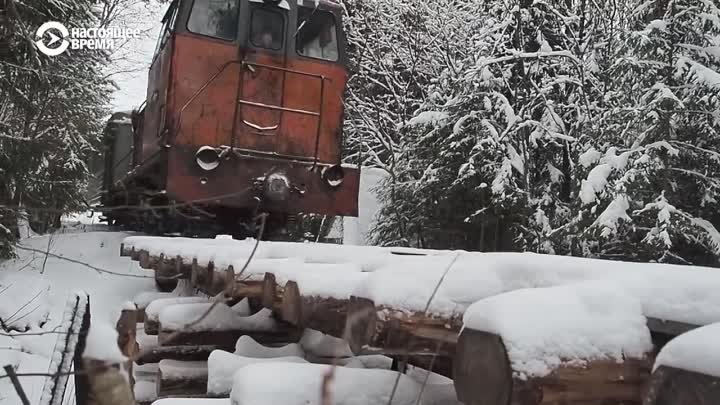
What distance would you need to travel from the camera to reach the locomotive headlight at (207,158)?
572cm

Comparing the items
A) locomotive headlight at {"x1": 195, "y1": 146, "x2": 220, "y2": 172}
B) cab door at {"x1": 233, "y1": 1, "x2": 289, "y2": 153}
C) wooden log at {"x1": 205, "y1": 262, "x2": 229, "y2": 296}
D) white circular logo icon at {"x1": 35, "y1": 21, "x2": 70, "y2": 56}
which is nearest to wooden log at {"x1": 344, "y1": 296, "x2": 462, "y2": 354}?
wooden log at {"x1": 205, "y1": 262, "x2": 229, "y2": 296}

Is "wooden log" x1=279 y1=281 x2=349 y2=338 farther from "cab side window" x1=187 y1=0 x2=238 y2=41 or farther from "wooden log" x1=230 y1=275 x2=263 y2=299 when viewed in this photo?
"cab side window" x1=187 y1=0 x2=238 y2=41

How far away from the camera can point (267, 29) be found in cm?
662

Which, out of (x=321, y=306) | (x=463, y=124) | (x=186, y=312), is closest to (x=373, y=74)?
(x=463, y=124)

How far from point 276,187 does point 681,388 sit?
5220 millimetres

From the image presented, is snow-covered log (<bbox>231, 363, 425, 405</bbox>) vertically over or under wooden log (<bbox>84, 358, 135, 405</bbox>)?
under

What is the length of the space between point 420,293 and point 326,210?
4.86 meters

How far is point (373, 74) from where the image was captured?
47.7 ft

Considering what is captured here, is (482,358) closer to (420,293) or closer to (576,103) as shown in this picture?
(420,293)

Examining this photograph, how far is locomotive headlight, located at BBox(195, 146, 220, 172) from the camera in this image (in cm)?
572

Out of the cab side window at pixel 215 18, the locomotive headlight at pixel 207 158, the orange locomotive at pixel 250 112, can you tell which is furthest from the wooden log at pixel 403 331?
the cab side window at pixel 215 18

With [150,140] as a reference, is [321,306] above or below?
below

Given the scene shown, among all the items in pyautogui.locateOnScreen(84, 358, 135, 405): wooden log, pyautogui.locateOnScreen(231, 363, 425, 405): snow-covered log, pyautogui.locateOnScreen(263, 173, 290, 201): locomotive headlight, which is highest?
pyautogui.locateOnScreen(263, 173, 290, 201): locomotive headlight

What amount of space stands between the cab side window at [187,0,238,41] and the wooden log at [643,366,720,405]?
607cm
